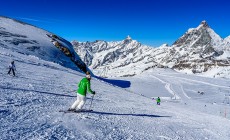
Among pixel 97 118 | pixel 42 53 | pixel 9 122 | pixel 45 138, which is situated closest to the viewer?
pixel 45 138

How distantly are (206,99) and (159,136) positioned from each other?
2918 inches

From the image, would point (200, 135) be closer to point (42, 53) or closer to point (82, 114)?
point (82, 114)

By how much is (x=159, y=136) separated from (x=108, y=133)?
9.16ft

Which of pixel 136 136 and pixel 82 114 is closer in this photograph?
pixel 136 136

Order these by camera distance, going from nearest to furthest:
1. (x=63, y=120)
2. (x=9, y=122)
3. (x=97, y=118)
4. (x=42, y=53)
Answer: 1. (x=9, y=122)
2. (x=63, y=120)
3. (x=97, y=118)
4. (x=42, y=53)

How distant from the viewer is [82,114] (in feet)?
46.1

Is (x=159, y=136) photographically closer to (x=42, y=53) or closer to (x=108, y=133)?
(x=108, y=133)

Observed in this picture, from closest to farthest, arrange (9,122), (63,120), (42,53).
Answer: (9,122), (63,120), (42,53)

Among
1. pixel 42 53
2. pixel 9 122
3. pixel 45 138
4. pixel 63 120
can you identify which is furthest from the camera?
pixel 42 53

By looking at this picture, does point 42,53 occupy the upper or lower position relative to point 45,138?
upper

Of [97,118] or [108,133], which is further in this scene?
[97,118]

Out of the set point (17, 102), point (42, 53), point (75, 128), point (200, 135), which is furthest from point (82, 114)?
point (42, 53)

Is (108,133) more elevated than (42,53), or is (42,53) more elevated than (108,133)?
(42,53)

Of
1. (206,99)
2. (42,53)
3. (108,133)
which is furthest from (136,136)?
(206,99)
